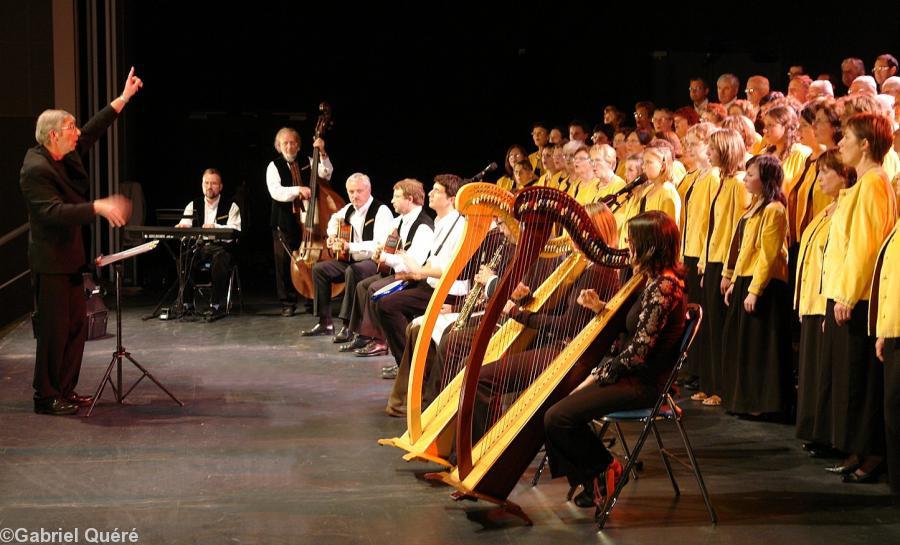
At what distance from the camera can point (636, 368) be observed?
3832mm

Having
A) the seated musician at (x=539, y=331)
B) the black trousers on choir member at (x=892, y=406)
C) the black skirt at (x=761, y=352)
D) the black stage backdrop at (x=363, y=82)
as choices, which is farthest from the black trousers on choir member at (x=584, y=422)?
the black stage backdrop at (x=363, y=82)

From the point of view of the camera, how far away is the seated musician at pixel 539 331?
4258mm

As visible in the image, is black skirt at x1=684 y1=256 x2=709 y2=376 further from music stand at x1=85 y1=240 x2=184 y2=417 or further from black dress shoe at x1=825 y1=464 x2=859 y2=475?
music stand at x1=85 y1=240 x2=184 y2=417

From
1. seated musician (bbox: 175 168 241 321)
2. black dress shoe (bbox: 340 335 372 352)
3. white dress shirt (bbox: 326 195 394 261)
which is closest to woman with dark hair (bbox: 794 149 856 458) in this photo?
white dress shirt (bbox: 326 195 394 261)

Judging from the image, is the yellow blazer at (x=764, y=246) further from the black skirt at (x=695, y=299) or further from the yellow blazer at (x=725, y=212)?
the black skirt at (x=695, y=299)

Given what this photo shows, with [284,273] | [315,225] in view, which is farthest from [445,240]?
[284,273]

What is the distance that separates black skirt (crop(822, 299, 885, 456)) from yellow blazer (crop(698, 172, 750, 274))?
1.17 meters

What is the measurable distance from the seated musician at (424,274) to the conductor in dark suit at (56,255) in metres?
1.65

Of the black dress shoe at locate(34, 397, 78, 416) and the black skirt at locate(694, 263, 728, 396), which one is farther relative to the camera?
the black skirt at locate(694, 263, 728, 396)

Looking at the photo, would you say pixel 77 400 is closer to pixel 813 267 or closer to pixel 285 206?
pixel 285 206

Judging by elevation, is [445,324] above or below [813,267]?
below

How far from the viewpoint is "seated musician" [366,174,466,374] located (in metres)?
6.07

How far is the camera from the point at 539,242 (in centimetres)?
353

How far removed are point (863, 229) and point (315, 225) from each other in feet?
15.7
